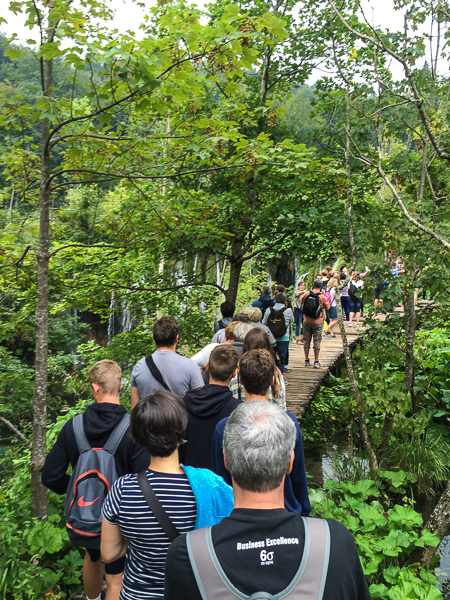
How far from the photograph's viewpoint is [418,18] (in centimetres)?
406

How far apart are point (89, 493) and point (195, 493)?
81cm

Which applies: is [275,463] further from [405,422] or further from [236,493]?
[405,422]

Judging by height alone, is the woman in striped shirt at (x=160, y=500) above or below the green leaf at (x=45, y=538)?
above

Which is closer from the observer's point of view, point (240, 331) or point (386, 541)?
point (386, 541)

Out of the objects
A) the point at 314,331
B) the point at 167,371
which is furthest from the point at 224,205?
the point at 167,371

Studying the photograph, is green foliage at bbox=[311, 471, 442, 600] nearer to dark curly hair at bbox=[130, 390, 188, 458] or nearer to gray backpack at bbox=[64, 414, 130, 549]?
gray backpack at bbox=[64, 414, 130, 549]

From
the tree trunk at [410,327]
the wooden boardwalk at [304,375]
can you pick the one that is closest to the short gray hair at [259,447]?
the tree trunk at [410,327]

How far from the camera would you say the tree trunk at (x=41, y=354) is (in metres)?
3.09

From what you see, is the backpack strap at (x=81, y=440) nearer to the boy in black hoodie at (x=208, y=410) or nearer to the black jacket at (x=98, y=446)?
the black jacket at (x=98, y=446)

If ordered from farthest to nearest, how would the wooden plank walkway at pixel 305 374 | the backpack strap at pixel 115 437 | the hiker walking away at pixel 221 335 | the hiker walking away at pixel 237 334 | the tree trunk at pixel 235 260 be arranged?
the tree trunk at pixel 235 260, the wooden plank walkway at pixel 305 374, the hiker walking away at pixel 221 335, the hiker walking away at pixel 237 334, the backpack strap at pixel 115 437

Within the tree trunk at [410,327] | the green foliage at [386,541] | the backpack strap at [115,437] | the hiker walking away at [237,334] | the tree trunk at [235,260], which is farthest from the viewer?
the tree trunk at [235,260]

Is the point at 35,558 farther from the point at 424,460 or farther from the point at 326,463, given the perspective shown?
the point at 424,460

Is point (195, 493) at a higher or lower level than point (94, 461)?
higher

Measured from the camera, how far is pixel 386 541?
3309 mm
